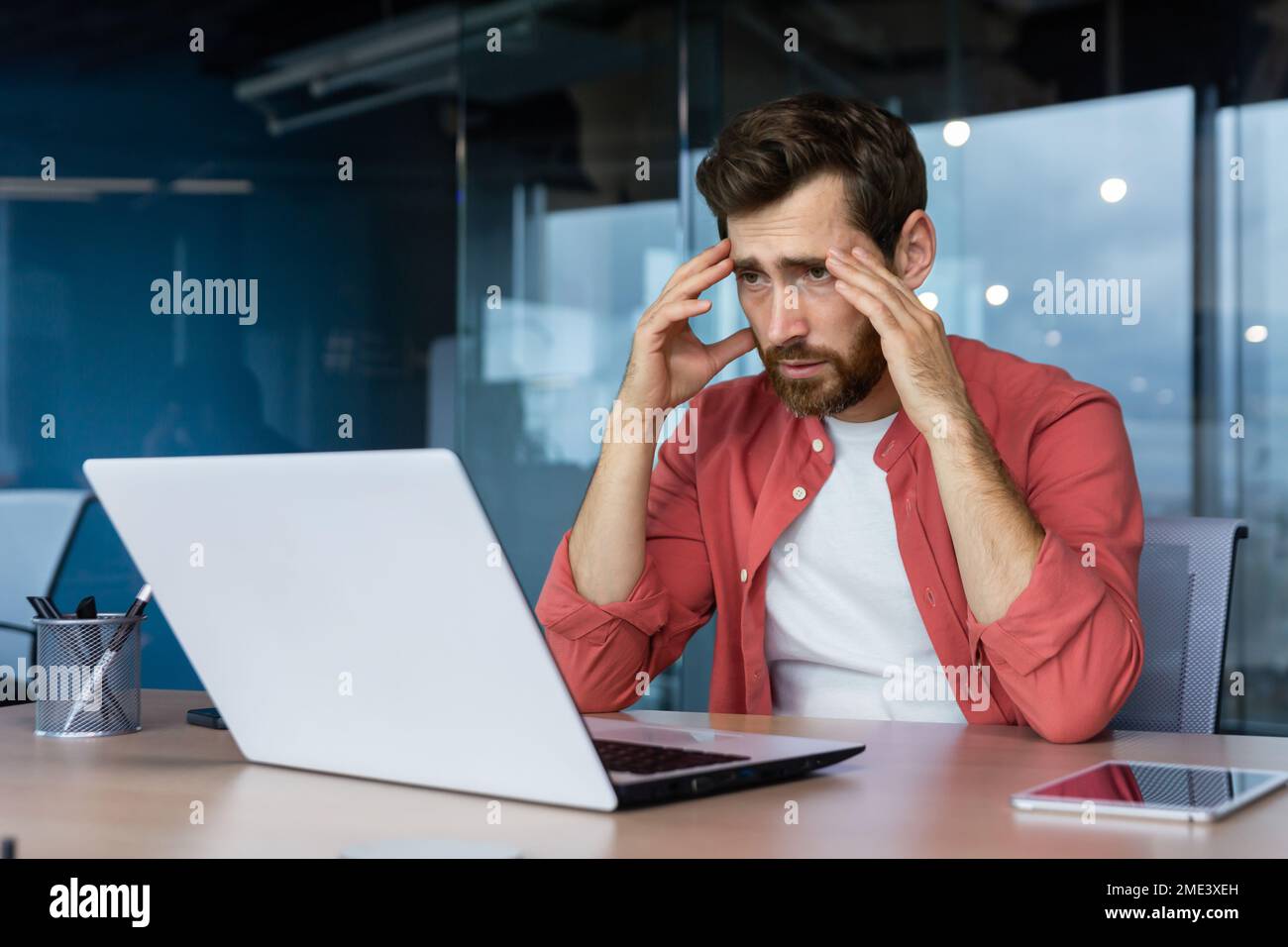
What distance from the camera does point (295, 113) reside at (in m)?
4.28

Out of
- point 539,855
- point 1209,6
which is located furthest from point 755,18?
point 539,855

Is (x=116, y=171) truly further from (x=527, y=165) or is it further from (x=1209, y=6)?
(x=1209, y=6)

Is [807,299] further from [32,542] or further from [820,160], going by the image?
[32,542]

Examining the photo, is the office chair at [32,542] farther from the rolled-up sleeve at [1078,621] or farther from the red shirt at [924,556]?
the rolled-up sleeve at [1078,621]

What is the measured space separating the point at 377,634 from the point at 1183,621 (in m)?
1.04

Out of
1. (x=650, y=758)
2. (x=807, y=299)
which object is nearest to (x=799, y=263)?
(x=807, y=299)

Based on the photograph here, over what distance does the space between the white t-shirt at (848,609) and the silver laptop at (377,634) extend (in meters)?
0.47

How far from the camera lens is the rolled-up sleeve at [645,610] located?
1.60m

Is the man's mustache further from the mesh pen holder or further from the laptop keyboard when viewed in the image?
the mesh pen holder

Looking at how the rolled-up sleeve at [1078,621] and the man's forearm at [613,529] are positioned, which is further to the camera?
the man's forearm at [613,529]

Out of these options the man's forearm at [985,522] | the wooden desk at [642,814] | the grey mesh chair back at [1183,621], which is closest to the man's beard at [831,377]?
the man's forearm at [985,522]

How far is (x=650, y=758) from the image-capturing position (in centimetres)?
107

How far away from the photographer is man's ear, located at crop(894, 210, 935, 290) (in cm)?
183
